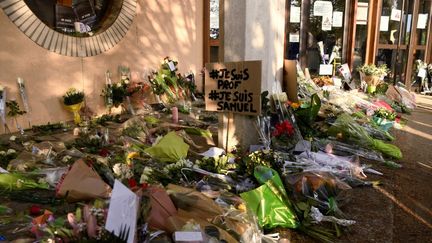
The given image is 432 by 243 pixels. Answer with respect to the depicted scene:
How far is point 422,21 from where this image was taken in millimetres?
10977

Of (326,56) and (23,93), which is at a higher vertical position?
(326,56)

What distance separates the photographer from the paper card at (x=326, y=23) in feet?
26.2

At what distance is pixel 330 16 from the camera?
318 inches

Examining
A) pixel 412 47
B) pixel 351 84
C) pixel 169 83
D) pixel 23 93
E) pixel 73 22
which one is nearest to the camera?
pixel 23 93

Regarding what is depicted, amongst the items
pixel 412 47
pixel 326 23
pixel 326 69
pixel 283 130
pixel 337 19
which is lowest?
pixel 283 130

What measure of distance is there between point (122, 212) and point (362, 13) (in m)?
8.73

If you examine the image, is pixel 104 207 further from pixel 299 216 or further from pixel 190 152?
pixel 190 152

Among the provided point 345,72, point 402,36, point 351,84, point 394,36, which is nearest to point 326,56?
point 345,72

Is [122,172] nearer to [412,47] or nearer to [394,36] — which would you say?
[394,36]

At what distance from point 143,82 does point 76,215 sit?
192 inches

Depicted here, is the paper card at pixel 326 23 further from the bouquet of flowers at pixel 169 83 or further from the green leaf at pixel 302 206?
the green leaf at pixel 302 206

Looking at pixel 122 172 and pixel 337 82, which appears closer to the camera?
pixel 122 172

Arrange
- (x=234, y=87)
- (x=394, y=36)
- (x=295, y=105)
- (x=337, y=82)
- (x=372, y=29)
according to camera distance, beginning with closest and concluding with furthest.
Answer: (x=234, y=87), (x=295, y=105), (x=337, y=82), (x=372, y=29), (x=394, y=36)

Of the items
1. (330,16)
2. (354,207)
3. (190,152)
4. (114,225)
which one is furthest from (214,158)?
(330,16)
